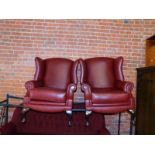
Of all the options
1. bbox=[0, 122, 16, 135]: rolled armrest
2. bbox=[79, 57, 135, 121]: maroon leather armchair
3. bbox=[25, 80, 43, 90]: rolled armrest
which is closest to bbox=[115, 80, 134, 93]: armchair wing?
bbox=[79, 57, 135, 121]: maroon leather armchair

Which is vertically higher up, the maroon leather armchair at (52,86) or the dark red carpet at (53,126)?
the maroon leather armchair at (52,86)

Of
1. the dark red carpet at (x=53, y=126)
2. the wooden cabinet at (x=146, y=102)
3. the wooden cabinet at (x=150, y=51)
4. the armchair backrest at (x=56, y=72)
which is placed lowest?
the dark red carpet at (x=53, y=126)

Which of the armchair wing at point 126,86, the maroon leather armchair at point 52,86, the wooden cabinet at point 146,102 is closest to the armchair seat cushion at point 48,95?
the maroon leather armchair at point 52,86

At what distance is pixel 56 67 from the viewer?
3.20 metres

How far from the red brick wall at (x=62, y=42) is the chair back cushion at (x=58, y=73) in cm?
31

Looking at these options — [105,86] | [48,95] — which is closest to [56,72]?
[48,95]

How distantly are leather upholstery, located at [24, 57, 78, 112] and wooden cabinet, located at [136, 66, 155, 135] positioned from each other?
1.10 m

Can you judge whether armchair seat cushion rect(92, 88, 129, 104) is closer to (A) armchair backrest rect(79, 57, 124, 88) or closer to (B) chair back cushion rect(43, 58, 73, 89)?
(A) armchair backrest rect(79, 57, 124, 88)

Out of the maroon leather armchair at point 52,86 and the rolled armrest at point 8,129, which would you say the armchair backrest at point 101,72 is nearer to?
the maroon leather armchair at point 52,86

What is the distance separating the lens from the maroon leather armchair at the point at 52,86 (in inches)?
101

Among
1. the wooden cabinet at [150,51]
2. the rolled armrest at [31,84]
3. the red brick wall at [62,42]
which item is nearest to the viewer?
the rolled armrest at [31,84]
